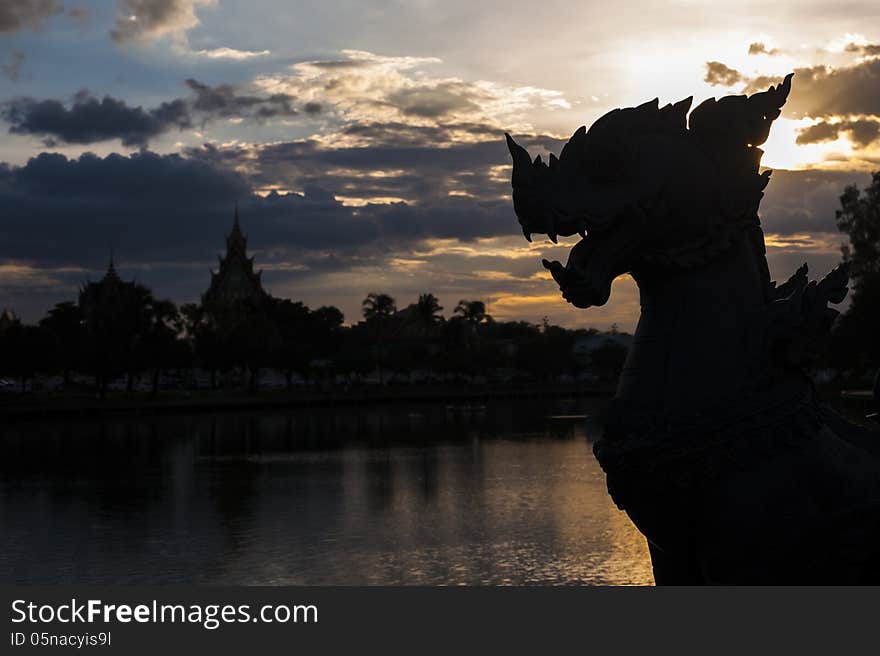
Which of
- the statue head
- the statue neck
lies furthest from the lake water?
the statue head

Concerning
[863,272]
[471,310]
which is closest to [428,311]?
[471,310]

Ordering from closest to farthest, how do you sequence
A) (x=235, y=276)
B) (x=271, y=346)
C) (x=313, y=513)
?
1. (x=313, y=513)
2. (x=271, y=346)
3. (x=235, y=276)

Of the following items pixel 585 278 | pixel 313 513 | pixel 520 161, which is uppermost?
pixel 520 161

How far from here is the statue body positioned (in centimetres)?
350

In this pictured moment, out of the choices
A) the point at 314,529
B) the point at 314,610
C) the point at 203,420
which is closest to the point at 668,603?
the point at 314,610

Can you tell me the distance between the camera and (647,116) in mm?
3701

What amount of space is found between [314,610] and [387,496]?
67.0 ft

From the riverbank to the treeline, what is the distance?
2525 mm

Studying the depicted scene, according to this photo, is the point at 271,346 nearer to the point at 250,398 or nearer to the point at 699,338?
the point at 250,398

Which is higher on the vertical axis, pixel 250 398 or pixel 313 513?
pixel 313 513

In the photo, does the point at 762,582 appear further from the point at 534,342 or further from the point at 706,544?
the point at 534,342

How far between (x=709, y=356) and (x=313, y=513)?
1824cm

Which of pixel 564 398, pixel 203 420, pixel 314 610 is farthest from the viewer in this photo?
pixel 564 398

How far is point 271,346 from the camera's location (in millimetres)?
87250
